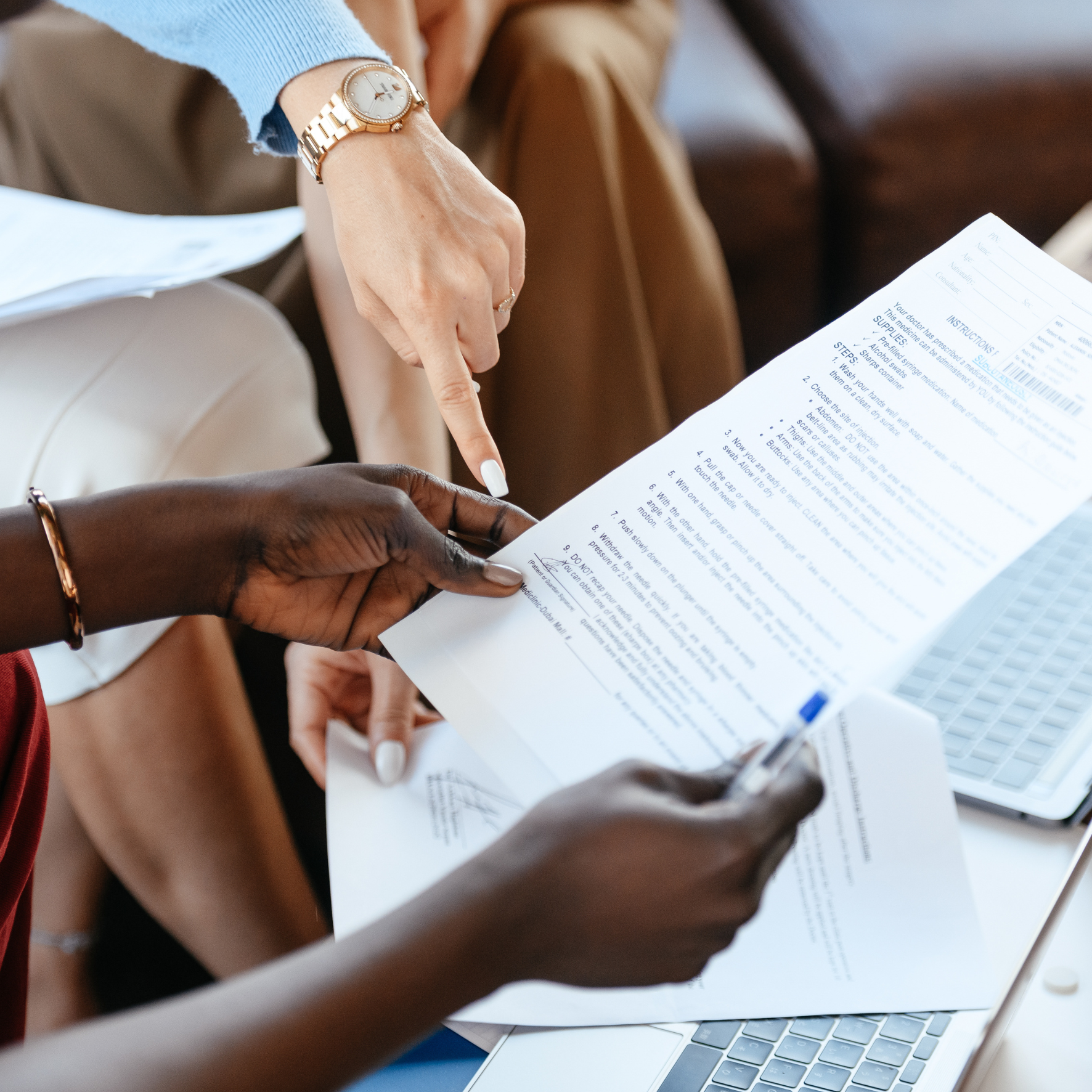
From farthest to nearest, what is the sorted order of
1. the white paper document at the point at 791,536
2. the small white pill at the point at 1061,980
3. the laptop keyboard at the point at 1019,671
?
the laptop keyboard at the point at 1019,671, the small white pill at the point at 1061,980, the white paper document at the point at 791,536

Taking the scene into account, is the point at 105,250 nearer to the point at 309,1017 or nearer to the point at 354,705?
the point at 354,705

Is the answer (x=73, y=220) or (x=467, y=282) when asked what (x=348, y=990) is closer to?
(x=467, y=282)

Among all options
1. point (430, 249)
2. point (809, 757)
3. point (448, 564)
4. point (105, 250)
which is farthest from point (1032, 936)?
point (105, 250)

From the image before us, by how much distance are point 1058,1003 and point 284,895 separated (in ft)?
1.58

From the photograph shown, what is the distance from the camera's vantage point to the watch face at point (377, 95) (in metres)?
0.62

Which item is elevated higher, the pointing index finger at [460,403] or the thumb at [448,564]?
the pointing index finger at [460,403]

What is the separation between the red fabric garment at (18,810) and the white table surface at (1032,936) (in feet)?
1.65

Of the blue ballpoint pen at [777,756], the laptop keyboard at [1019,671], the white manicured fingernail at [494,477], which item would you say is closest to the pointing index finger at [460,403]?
the white manicured fingernail at [494,477]

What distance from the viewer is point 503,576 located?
53cm

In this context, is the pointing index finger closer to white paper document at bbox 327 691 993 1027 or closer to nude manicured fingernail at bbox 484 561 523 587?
nude manicured fingernail at bbox 484 561 523 587

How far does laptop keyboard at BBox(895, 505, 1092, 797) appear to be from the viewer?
678 millimetres

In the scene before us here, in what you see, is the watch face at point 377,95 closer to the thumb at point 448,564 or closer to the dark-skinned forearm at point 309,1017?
the thumb at point 448,564

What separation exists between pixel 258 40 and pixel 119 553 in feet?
1.10

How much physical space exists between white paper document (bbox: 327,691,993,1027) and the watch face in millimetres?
370
